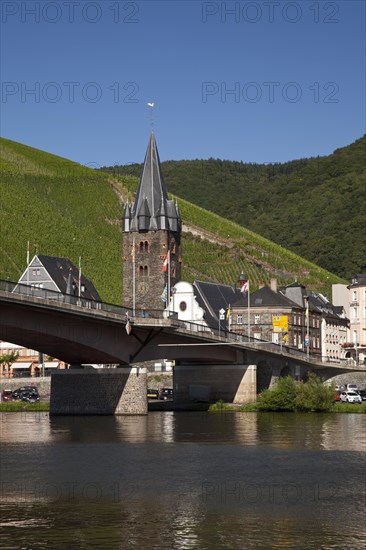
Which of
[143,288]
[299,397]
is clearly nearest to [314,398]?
[299,397]

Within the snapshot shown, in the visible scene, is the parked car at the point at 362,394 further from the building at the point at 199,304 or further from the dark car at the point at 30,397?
the dark car at the point at 30,397

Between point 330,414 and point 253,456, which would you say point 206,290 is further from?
point 253,456

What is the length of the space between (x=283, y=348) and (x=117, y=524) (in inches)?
3386

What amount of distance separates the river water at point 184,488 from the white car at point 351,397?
2974 cm

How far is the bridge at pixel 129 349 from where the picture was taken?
82.6 metres

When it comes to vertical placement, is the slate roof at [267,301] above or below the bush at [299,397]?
above

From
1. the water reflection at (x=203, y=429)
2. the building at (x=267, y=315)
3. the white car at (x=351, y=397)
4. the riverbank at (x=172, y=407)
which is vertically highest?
the building at (x=267, y=315)

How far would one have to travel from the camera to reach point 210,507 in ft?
133

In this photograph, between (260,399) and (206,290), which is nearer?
(260,399)

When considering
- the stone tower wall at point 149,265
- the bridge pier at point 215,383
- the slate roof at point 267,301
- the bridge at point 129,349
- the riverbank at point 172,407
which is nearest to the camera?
the bridge at point 129,349

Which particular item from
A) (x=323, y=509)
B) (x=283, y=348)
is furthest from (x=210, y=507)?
(x=283, y=348)

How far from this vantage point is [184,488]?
45.9 meters

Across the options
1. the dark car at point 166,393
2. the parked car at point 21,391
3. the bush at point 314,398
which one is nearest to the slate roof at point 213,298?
the dark car at point 166,393

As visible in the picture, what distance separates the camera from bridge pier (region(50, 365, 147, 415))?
95750mm
